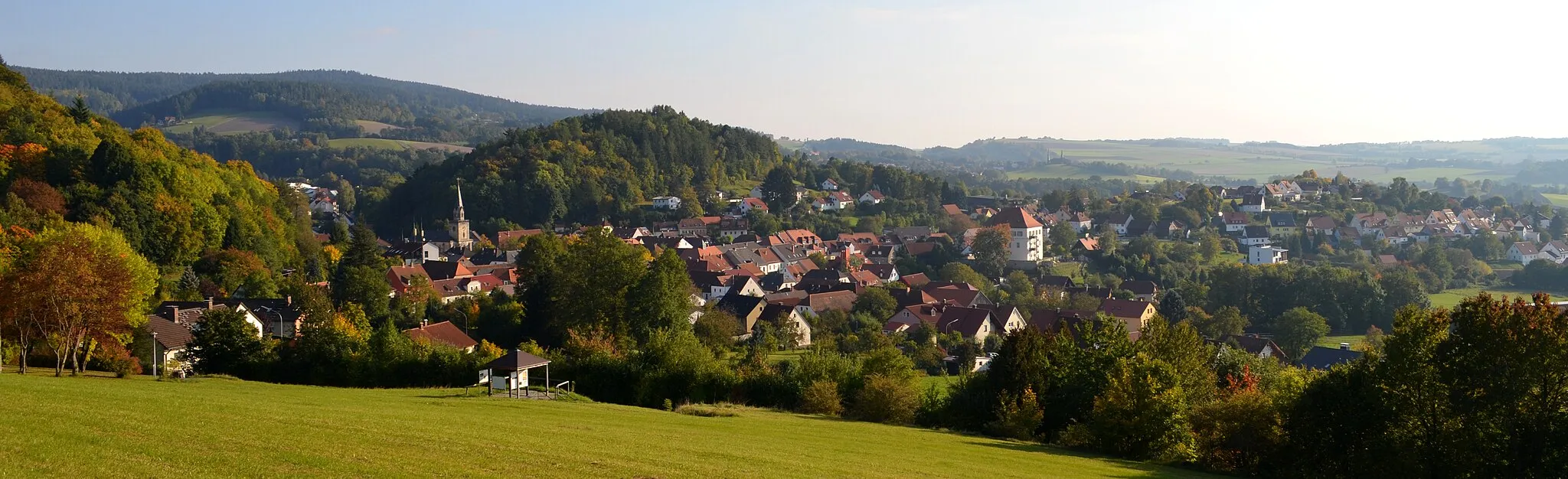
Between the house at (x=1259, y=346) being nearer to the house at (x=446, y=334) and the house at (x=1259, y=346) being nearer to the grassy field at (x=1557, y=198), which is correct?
the house at (x=446, y=334)

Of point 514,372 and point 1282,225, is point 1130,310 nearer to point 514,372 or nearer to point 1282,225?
point 514,372

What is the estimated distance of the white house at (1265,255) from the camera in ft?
305

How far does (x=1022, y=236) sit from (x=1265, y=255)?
65.9 ft

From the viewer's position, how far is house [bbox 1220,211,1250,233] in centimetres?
10856

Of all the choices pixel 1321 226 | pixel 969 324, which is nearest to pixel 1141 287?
pixel 969 324

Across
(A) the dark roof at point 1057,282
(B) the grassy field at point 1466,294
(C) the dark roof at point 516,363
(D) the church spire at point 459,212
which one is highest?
(D) the church spire at point 459,212

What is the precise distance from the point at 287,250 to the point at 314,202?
7631cm

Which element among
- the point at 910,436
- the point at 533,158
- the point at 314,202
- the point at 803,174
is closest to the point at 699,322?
the point at 910,436

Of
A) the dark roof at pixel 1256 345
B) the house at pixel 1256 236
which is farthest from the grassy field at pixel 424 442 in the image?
the house at pixel 1256 236

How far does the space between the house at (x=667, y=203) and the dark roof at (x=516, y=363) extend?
78351 mm

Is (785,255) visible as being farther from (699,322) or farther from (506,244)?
(699,322)

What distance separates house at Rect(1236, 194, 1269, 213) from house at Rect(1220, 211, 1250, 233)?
464cm

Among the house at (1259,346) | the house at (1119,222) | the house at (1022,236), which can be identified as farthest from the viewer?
the house at (1119,222)

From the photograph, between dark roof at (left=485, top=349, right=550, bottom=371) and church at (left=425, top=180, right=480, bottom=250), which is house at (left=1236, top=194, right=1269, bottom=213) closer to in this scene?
church at (left=425, top=180, right=480, bottom=250)
